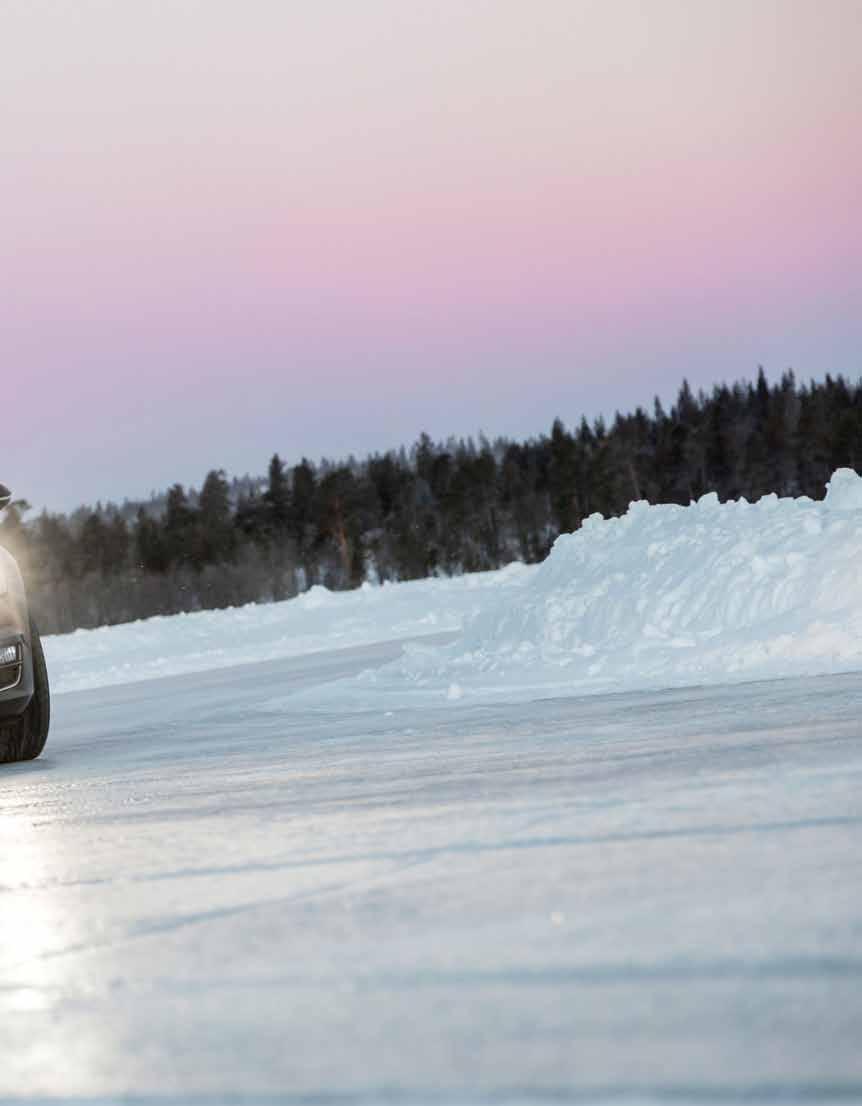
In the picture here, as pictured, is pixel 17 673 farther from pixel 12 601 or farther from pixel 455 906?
pixel 455 906

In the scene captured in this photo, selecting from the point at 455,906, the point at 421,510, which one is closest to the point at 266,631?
the point at 455,906

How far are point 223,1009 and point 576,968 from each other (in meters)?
0.62

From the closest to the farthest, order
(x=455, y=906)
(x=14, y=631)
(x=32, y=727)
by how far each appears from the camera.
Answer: (x=455, y=906) → (x=14, y=631) → (x=32, y=727)

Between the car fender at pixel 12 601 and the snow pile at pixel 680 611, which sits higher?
the car fender at pixel 12 601

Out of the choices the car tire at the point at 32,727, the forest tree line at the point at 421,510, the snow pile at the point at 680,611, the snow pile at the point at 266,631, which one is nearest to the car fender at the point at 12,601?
the car tire at the point at 32,727

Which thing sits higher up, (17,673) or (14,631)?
(14,631)

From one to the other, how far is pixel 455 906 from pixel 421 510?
382 feet

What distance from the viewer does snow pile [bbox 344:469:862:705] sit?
10195 millimetres

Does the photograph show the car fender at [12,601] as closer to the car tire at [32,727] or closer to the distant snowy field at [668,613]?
the car tire at [32,727]

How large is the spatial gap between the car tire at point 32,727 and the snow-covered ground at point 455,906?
18cm

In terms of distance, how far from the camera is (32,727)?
8.85m

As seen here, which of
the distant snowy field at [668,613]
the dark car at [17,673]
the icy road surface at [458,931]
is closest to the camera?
the icy road surface at [458,931]

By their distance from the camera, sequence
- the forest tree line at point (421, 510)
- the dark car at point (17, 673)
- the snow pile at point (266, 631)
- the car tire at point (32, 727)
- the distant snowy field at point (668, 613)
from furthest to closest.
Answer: the forest tree line at point (421, 510), the snow pile at point (266, 631), the distant snowy field at point (668, 613), the car tire at point (32, 727), the dark car at point (17, 673)

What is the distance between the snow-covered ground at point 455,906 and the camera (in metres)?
2.19
